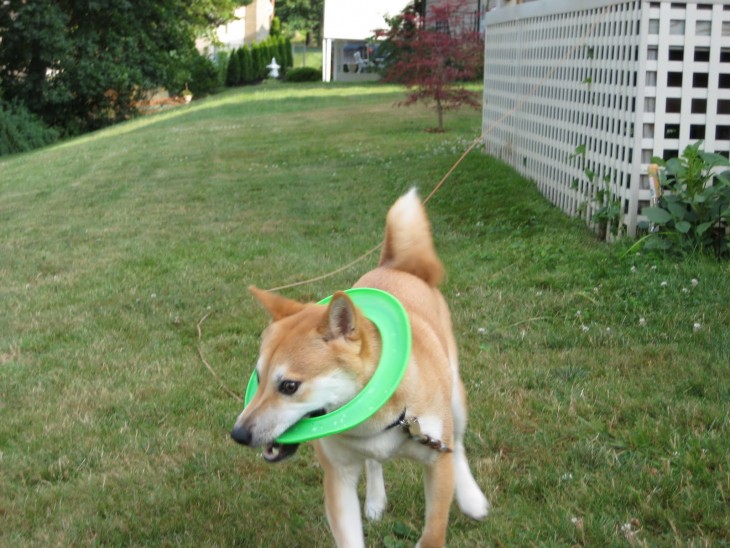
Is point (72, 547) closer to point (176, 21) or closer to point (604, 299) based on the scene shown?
point (604, 299)

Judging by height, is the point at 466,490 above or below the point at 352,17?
below

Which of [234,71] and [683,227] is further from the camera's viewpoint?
[234,71]

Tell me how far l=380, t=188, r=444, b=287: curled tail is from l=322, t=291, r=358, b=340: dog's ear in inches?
45.5

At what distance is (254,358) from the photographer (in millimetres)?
5715

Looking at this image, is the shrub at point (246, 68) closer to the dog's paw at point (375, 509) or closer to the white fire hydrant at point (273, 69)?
the white fire hydrant at point (273, 69)

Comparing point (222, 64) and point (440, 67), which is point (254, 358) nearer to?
point (440, 67)

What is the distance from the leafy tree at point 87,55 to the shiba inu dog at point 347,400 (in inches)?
1044

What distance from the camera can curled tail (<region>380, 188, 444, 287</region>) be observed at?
420 cm

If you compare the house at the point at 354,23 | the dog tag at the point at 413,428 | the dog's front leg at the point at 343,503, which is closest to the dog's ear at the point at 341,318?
the dog tag at the point at 413,428

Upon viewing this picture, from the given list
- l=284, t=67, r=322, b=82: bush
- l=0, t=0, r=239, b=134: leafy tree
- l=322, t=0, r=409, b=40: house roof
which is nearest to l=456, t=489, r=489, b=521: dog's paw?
l=0, t=0, r=239, b=134: leafy tree

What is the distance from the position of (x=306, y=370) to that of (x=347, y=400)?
0.67 ft

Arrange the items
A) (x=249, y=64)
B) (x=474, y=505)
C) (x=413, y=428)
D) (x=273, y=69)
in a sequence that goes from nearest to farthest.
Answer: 1. (x=413, y=428)
2. (x=474, y=505)
3. (x=273, y=69)
4. (x=249, y=64)

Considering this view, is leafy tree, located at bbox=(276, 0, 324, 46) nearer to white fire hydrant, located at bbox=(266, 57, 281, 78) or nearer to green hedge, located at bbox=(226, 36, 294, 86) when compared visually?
green hedge, located at bbox=(226, 36, 294, 86)

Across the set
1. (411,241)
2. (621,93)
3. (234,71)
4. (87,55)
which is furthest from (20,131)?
(411,241)
